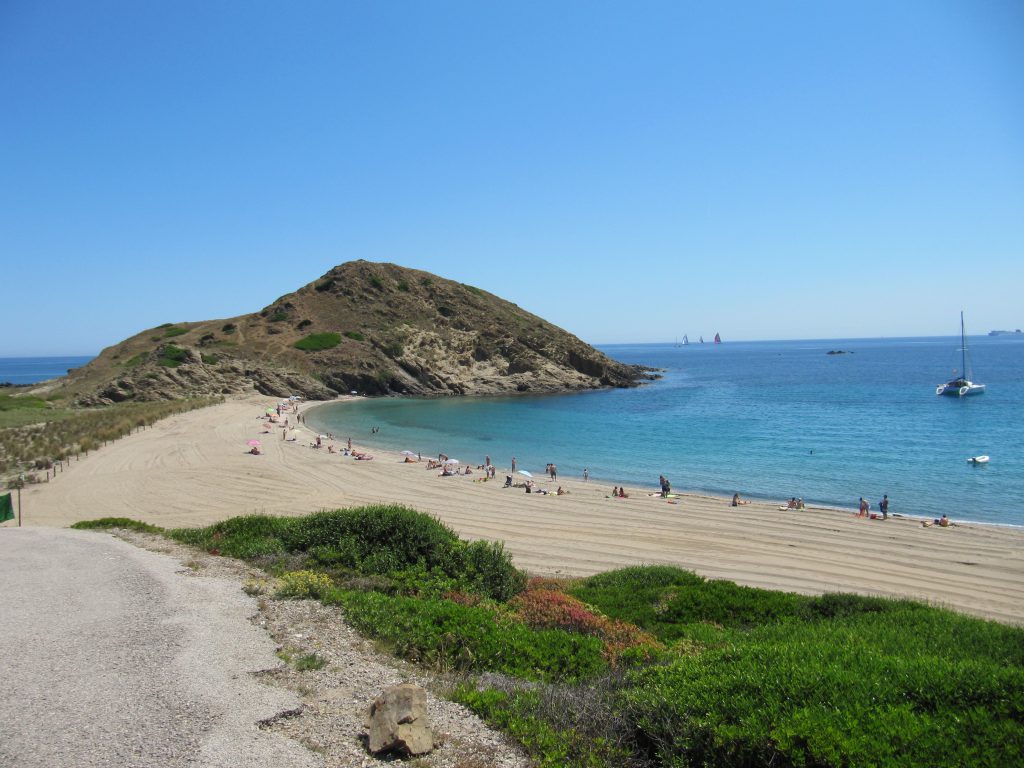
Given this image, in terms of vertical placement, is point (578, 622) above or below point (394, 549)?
below

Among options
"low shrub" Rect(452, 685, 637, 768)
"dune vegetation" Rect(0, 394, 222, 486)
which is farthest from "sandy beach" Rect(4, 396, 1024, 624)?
"low shrub" Rect(452, 685, 637, 768)

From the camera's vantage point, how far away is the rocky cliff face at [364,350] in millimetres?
71375

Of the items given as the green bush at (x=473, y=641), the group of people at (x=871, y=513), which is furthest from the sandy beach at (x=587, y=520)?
the green bush at (x=473, y=641)

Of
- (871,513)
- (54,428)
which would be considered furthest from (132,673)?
(54,428)

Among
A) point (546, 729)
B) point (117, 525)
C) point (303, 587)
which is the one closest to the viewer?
point (546, 729)

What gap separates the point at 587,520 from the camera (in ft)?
79.3

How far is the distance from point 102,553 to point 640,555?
1413 centimetres

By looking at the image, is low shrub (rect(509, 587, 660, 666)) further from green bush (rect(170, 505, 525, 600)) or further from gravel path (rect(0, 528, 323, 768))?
gravel path (rect(0, 528, 323, 768))

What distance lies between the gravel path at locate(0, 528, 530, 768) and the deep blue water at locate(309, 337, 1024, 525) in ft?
85.5

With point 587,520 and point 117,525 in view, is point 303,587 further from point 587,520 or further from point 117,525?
point 587,520

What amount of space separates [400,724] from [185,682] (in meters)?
2.62

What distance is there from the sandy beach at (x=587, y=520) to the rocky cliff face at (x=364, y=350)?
37258mm

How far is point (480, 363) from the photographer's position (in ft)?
286

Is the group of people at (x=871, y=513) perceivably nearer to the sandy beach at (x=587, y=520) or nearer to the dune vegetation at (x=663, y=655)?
the sandy beach at (x=587, y=520)
